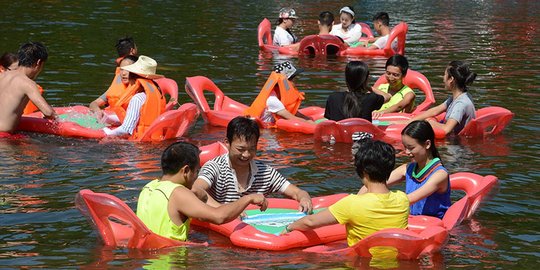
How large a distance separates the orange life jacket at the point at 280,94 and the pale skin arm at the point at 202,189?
4.39m

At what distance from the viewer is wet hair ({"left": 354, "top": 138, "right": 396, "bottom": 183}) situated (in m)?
6.82

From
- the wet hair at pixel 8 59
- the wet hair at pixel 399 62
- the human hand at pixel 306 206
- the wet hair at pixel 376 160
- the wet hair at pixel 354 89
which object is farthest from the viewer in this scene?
the wet hair at pixel 399 62

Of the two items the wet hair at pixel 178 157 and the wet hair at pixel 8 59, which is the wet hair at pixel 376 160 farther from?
the wet hair at pixel 8 59

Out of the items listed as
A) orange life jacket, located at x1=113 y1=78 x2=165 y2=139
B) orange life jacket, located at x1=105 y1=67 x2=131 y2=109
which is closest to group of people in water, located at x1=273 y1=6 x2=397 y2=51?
orange life jacket, located at x1=105 y1=67 x2=131 y2=109

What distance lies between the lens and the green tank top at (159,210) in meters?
7.16

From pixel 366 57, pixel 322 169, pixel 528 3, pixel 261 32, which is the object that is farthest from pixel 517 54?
pixel 528 3

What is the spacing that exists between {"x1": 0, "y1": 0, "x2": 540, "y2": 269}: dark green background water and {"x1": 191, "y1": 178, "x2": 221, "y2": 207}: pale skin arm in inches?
12.3

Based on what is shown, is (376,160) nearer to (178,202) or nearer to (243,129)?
(243,129)

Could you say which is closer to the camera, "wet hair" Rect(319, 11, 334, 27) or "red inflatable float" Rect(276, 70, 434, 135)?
"red inflatable float" Rect(276, 70, 434, 135)

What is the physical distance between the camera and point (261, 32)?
19.7 m

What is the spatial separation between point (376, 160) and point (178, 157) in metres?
1.43

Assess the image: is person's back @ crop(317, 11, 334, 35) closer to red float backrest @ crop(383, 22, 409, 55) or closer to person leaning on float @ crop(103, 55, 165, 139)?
red float backrest @ crop(383, 22, 409, 55)

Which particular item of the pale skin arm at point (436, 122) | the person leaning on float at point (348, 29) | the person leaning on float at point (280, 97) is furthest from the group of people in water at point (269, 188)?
the person leaning on float at point (348, 29)

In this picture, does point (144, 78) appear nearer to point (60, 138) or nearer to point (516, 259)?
point (60, 138)
